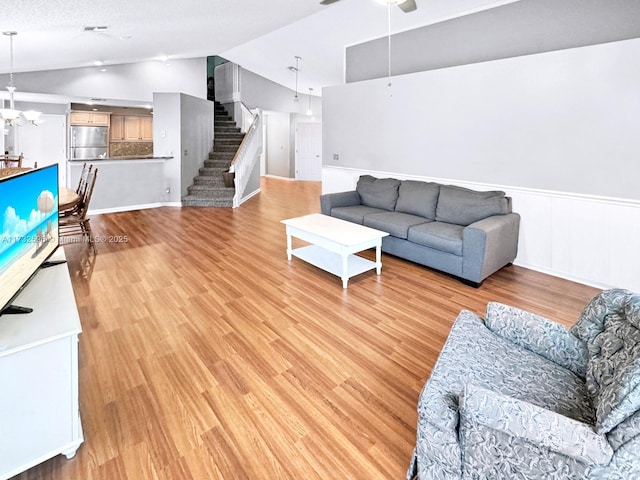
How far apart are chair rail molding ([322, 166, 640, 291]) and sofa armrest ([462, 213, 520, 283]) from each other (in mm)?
370

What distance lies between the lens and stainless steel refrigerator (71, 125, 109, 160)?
955 cm

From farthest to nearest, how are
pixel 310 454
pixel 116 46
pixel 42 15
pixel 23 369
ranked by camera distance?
pixel 116 46, pixel 42 15, pixel 310 454, pixel 23 369

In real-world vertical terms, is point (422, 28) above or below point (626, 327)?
above

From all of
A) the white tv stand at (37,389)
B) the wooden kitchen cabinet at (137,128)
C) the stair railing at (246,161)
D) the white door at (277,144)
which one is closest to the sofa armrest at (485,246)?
the white tv stand at (37,389)

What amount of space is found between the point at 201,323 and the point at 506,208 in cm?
339

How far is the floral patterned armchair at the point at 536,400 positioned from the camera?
1.16 m

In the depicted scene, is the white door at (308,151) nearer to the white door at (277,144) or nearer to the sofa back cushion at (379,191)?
the white door at (277,144)

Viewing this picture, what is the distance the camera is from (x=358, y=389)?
216cm

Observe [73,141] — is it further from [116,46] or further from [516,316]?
[516,316]

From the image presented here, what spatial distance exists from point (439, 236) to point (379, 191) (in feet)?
5.06

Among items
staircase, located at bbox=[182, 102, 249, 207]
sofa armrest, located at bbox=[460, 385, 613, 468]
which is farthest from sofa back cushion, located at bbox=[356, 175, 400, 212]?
sofa armrest, located at bbox=[460, 385, 613, 468]

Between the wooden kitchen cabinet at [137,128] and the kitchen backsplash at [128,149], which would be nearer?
the kitchen backsplash at [128,149]

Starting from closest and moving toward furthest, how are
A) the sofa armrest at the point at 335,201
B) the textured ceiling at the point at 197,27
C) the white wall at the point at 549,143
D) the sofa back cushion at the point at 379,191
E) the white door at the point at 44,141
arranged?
the white wall at the point at 549,143 < the textured ceiling at the point at 197,27 < the sofa back cushion at the point at 379,191 < the sofa armrest at the point at 335,201 < the white door at the point at 44,141

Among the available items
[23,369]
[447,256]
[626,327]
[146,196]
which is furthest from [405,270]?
[146,196]
